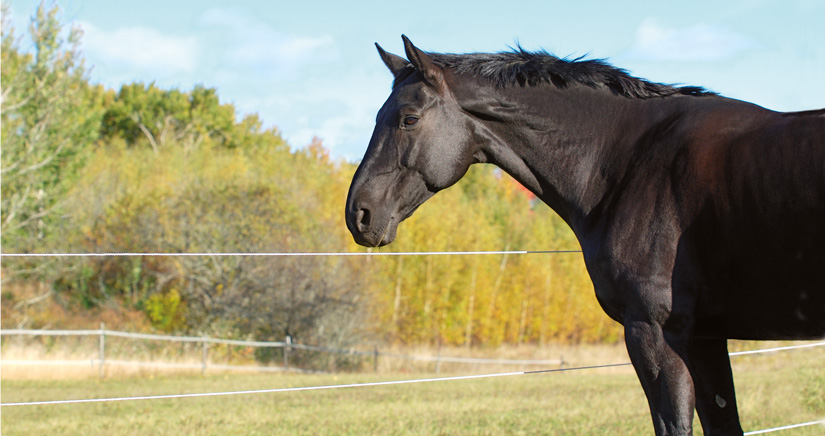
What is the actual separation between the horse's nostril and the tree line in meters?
26.5

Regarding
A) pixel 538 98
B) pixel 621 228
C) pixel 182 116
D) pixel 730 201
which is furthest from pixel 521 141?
pixel 182 116

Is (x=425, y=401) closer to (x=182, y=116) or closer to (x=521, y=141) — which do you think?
(x=521, y=141)

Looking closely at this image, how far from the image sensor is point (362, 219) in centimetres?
357

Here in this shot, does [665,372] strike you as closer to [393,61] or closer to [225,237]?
[393,61]

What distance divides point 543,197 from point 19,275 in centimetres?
3557

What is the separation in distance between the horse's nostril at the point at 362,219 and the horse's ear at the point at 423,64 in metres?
0.74

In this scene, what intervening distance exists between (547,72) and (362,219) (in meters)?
1.23

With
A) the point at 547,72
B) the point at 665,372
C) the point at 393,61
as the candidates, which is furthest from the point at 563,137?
the point at 665,372

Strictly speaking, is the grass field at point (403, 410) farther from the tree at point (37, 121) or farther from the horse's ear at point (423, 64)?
the tree at point (37, 121)

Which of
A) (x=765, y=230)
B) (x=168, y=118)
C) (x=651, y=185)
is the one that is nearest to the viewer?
(x=765, y=230)

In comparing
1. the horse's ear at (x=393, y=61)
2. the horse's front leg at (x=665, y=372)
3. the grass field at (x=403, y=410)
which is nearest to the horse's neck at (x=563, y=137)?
the horse's ear at (x=393, y=61)

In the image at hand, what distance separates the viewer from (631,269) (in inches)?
123

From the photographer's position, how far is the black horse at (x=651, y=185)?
296cm

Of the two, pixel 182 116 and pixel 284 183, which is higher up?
pixel 182 116
